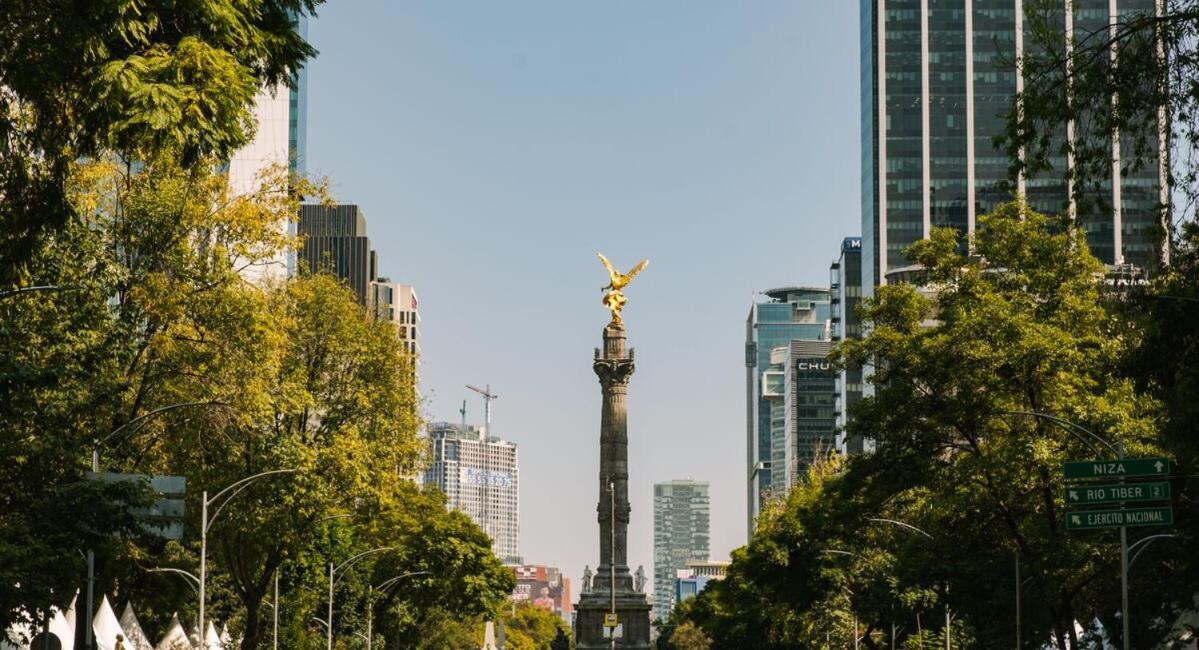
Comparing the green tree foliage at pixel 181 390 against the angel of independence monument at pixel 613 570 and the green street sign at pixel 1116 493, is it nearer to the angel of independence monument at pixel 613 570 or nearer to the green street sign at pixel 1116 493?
the green street sign at pixel 1116 493

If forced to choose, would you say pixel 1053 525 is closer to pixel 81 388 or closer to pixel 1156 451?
pixel 1156 451

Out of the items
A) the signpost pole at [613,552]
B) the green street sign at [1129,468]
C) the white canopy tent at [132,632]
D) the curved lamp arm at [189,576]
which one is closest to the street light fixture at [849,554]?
the signpost pole at [613,552]

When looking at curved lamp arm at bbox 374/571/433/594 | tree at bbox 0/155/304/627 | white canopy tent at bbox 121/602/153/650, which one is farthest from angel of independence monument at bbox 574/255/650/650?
tree at bbox 0/155/304/627

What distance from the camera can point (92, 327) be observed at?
40281mm

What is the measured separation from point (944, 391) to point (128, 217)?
2211cm

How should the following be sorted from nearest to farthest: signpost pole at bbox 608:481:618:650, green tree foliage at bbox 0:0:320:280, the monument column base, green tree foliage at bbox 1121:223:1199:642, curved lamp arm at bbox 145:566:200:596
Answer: green tree foliage at bbox 0:0:320:280 → green tree foliage at bbox 1121:223:1199:642 → curved lamp arm at bbox 145:566:200:596 → signpost pole at bbox 608:481:618:650 → the monument column base

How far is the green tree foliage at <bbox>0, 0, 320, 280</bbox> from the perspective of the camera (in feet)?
66.1

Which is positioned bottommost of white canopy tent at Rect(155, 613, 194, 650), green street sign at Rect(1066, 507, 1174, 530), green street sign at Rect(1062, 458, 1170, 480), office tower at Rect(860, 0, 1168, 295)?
white canopy tent at Rect(155, 613, 194, 650)

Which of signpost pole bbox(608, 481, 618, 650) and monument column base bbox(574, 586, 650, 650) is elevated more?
signpost pole bbox(608, 481, 618, 650)

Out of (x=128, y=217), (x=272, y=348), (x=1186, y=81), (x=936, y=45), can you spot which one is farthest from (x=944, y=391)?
(x=936, y=45)

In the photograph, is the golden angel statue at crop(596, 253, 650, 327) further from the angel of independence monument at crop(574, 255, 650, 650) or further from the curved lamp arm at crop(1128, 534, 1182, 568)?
the curved lamp arm at crop(1128, 534, 1182, 568)

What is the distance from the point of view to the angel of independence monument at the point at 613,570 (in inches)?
4318

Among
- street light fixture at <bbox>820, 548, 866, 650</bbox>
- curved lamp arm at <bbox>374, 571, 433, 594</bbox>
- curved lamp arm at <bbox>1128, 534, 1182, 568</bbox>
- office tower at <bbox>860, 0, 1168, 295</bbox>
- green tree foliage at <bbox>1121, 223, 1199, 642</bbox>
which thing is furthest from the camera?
office tower at <bbox>860, 0, 1168, 295</bbox>

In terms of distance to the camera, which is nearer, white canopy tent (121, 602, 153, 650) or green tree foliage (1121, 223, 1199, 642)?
green tree foliage (1121, 223, 1199, 642)
